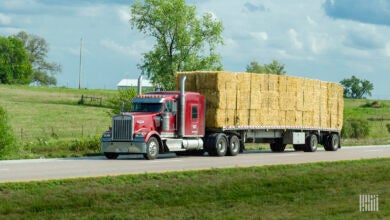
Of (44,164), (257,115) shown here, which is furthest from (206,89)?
(44,164)

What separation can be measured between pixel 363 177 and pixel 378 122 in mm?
66155

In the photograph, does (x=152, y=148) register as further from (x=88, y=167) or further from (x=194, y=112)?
(x=88, y=167)

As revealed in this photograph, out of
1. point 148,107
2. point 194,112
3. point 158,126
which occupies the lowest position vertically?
point 158,126

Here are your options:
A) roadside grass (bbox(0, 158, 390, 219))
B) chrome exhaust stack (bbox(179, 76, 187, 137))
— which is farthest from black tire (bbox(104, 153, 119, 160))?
roadside grass (bbox(0, 158, 390, 219))

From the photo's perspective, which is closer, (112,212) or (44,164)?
(112,212)

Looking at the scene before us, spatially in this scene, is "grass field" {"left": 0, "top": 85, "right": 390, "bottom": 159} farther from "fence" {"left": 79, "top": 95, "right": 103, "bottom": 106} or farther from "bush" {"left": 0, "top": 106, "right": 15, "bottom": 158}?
"fence" {"left": 79, "top": 95, "right": 103, "bottom": 106}

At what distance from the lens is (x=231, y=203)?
19109 mm

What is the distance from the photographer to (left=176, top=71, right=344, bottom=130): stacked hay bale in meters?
35.0

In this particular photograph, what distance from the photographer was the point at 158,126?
32.3 metres

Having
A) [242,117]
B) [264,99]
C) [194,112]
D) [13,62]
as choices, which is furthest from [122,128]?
[13,62]

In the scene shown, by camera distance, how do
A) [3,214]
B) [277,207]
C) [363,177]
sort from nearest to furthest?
[3,214] → [277,207] → [363,177]

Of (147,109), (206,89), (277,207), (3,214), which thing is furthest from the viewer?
(206,89)

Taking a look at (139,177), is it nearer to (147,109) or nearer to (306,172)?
(306,172)
